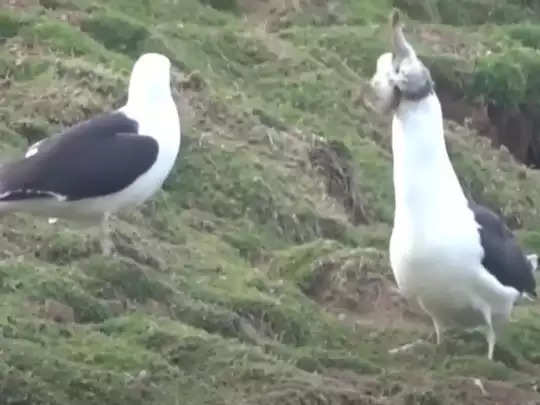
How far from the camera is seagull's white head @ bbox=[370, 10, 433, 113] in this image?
9.88 m

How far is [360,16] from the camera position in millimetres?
21062

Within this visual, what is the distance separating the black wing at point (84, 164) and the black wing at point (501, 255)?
204cm

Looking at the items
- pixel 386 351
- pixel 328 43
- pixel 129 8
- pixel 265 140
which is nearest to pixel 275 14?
pixel 328 43

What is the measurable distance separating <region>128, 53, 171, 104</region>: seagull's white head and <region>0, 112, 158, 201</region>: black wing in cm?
45

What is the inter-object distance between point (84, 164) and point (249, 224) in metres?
2.99

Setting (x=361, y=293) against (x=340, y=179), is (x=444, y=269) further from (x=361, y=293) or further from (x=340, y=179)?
(x=340, y=179)

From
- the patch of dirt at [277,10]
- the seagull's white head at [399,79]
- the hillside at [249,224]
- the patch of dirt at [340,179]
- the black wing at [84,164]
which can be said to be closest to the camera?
the hillside at [249,224]

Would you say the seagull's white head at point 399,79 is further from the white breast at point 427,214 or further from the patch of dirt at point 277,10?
the patch of dirt at point 277,10

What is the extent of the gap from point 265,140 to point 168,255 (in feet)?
11.0

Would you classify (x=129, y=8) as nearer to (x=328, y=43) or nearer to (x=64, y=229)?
(x=328, y=43)

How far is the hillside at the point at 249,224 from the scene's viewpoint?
932 cm

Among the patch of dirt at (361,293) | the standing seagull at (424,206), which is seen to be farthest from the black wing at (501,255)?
the patch of dirt at (361,293)

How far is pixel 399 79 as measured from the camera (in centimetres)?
989

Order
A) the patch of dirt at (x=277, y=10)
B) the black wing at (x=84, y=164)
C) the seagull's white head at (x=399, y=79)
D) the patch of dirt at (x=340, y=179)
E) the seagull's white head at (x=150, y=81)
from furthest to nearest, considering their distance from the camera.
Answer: the patch of dirt at (x=277, y=10) < the patch of dirt at (x=340, y=179) < the seagull's white head at (x=150, y=81) < the black wing at (x=84, y=164) < the seagull's white head at (x=399, y=79)
